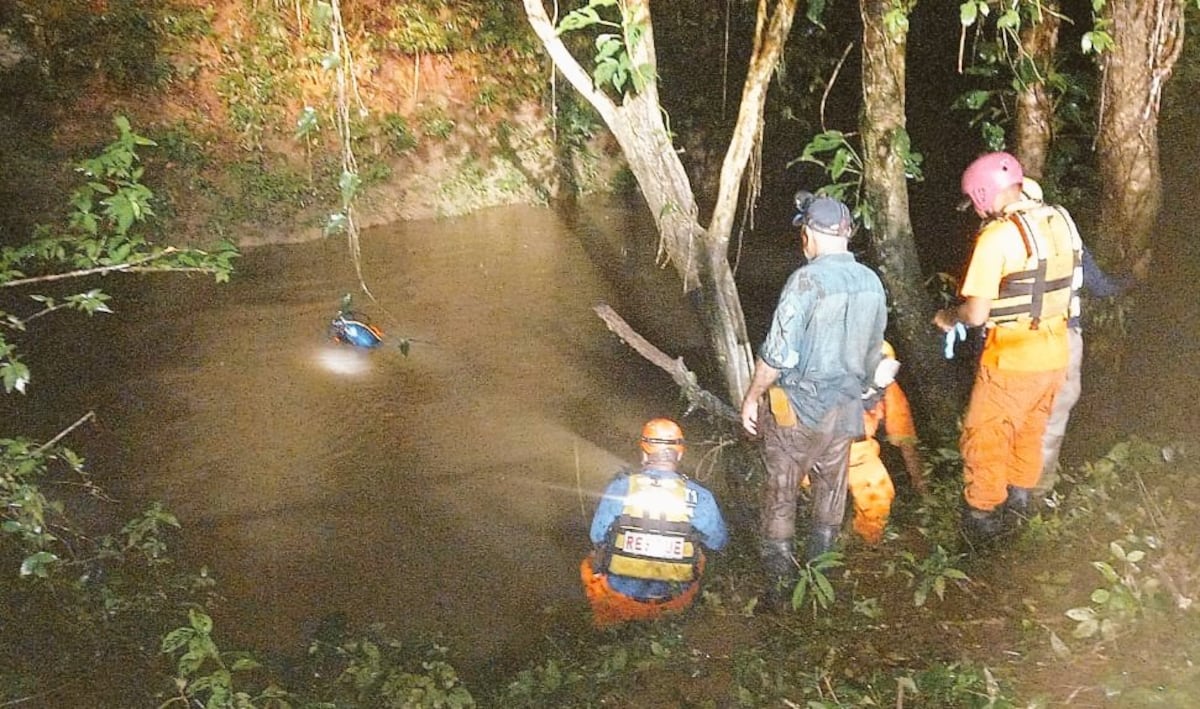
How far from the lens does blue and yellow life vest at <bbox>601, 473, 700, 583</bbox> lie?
4.34 metres

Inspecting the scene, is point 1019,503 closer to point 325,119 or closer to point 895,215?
point 895,215

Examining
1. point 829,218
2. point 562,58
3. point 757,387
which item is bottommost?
point 757,387

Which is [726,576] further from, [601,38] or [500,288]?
[500,288]

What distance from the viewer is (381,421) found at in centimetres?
723

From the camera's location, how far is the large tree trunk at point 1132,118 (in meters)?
4.69

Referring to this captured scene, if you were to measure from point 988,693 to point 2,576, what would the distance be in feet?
14.4

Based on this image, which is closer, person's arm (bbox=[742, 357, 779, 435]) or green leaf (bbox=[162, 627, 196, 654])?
green leaf (bbox=[162, 627, 196, 654])

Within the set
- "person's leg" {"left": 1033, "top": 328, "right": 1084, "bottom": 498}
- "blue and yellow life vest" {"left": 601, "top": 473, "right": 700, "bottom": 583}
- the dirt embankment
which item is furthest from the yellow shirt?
the dirt embankment

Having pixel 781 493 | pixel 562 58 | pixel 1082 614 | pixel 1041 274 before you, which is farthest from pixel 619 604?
pixel 562 58

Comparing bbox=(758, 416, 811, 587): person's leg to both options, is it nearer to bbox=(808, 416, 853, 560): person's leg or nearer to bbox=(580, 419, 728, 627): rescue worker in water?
bbox=(808, 416, 853, 560): person's leg

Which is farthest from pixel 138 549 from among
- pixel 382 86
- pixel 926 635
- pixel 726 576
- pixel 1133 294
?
pixel 382 86

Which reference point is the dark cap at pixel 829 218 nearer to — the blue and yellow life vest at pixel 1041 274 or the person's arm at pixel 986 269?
the person's arm at pixel 986 269

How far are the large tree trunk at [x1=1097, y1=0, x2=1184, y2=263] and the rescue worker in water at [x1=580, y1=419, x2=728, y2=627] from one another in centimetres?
291

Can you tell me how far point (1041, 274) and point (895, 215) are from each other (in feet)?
4.51
